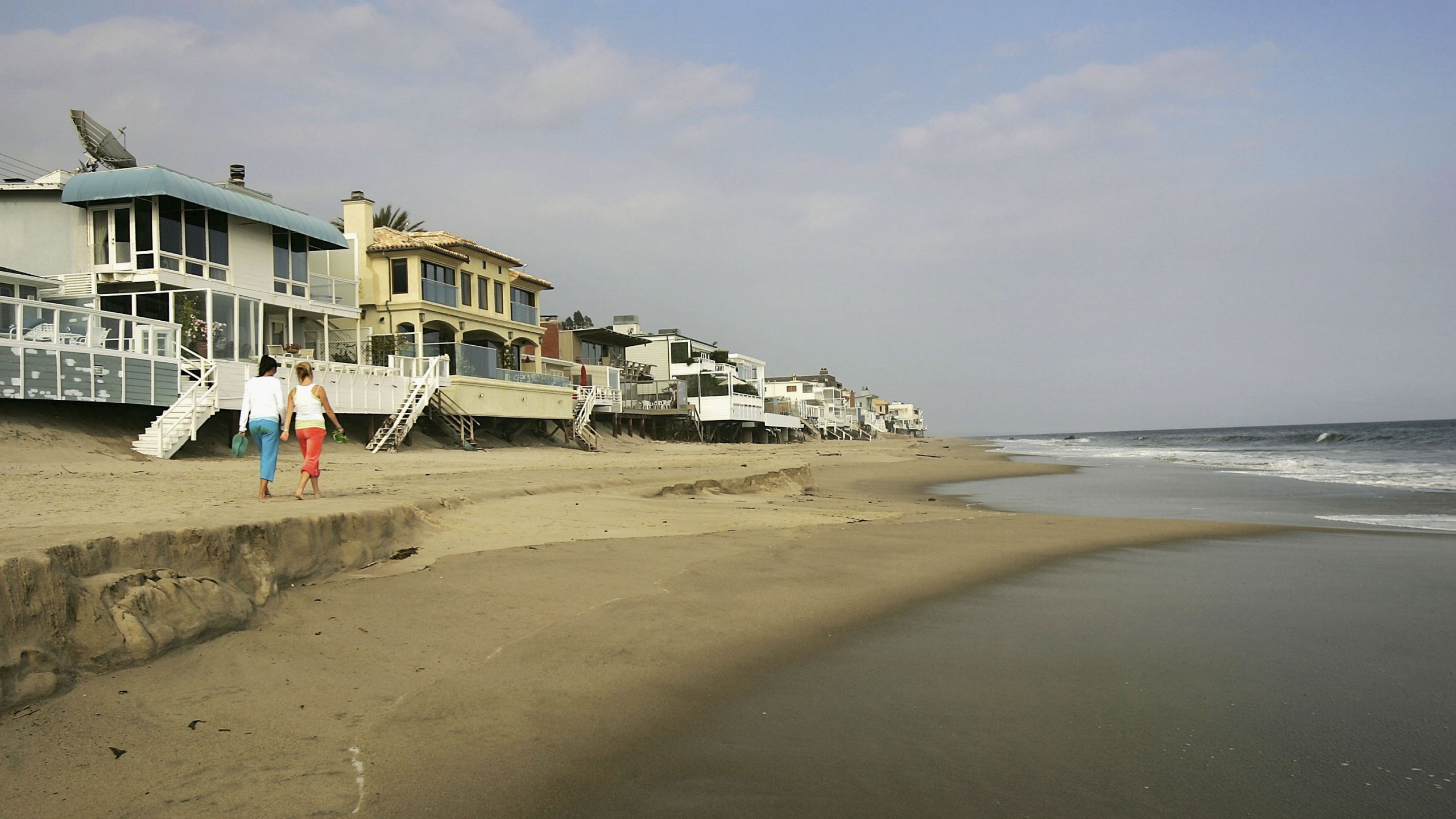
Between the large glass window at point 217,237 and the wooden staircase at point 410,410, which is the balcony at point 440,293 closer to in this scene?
the wooden staircase at point 410,410

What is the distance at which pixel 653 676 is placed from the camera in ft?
16.4

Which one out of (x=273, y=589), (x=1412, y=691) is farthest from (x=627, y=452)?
(x=1412, y=691)

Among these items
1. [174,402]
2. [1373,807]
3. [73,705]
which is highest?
[174,402]

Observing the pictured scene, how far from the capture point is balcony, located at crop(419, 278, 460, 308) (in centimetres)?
3128

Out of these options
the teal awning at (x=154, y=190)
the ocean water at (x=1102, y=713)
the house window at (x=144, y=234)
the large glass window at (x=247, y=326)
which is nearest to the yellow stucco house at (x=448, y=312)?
the large glass window at (x=247, y=326)

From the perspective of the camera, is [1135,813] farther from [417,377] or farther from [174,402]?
[417,377]

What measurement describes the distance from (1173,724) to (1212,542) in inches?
292

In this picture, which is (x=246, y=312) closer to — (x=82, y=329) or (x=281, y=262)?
(x=281, y=262)

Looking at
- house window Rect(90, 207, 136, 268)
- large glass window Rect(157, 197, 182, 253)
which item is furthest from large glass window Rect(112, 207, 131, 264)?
large glass window Rect(157, 197, 182, 253)

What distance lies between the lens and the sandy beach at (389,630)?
3602mm

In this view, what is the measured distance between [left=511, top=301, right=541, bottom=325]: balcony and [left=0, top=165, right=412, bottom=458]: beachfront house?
10.1 metres

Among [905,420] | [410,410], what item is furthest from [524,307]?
[905,420]

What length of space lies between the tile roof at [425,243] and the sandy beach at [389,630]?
836 inches

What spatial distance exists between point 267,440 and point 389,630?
15.2 ft
